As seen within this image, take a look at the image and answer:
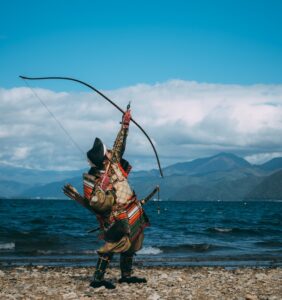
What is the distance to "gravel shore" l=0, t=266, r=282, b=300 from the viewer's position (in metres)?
9.96

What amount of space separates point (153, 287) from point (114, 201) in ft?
7.31

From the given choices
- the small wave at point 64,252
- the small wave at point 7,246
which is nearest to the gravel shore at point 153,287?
the small wave at point 64,252

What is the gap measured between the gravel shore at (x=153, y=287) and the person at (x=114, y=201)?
64 cm

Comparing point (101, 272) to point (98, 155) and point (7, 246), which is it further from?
point (7, 246)

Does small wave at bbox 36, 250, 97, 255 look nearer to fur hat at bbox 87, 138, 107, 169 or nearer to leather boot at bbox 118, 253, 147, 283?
leather boot at bbox 118, 253, 147, 283

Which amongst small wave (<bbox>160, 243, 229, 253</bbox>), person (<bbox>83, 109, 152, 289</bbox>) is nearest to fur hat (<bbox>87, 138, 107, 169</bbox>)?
person (<bbox>83, 109, 152, 289</bbox>)

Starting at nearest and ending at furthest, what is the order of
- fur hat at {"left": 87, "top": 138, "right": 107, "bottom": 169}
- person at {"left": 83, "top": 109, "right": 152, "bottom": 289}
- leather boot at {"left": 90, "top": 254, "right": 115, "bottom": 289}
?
person at {"left": 83, "top": 109, "right": 152, "bottom": 289}, fur hat at {"left": 87, "top": 138, "right": 107, "bottom": 169}, leather boot at {"left": 90, "top": 254, "right": 115, "bottom": 289}

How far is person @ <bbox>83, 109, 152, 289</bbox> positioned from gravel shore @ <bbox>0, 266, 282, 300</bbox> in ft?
2.10

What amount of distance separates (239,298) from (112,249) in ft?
8.63

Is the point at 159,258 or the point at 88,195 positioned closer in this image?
the point at 88,195

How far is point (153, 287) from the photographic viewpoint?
35.8 feet

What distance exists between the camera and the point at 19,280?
12.2 meters

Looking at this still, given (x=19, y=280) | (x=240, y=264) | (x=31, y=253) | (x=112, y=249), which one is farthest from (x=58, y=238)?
(x=112, y=249)

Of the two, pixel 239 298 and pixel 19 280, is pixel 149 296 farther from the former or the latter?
pixel 19 280
